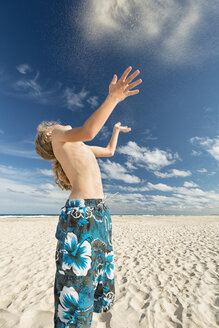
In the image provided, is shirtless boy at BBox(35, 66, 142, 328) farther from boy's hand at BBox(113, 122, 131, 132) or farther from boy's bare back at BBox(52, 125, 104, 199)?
boy's hand at BBox(113, 122, 131, 132)

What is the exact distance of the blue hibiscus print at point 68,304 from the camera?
1387 mm

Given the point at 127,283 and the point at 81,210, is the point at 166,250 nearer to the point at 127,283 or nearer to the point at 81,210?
the point at 127,283

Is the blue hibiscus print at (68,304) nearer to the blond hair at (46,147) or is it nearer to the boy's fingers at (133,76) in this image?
the blond hair at (46,147)

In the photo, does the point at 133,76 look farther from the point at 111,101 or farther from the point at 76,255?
the point at 76,255

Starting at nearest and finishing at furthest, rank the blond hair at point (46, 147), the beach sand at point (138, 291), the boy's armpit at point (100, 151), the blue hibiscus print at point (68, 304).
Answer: the blue hibiscus print at point (68, 304) < the blond hair at point (46, 147) < the boy's armpit at point (100, 151) < the beach sand at point (138, 291)

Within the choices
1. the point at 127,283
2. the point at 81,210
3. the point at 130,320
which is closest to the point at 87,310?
the point at 81,210

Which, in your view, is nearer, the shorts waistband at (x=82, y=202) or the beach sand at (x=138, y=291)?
the shorts waistband at (x=82, y=202)

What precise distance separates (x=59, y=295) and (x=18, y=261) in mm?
5686

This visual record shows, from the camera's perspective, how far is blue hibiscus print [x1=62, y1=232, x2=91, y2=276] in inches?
56.2

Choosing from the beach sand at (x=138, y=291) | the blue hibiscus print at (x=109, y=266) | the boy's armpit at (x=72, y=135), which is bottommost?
the beach sand at (x=138, y=291)

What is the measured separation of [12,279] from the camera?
15.4 ft

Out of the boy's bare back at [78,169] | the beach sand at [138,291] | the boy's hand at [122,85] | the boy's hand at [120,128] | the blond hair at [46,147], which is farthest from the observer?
the beach sand at [138,291]

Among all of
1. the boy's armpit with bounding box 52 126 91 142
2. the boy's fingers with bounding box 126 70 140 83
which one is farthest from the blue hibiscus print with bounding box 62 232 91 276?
the boy's fingers with bounding box 126 70 140 83

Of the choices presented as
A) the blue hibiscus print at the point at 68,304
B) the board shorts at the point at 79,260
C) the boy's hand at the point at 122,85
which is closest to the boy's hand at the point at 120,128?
the boy's hand at the point at 122,85
